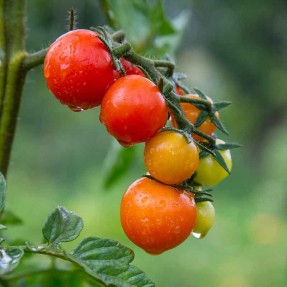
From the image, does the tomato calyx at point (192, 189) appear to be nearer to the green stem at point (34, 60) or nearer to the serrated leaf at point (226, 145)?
the serrated leaf at point (226, 145)

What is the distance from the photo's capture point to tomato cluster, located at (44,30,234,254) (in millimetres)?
802

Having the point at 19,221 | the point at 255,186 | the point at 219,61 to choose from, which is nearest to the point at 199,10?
the point at 219,61

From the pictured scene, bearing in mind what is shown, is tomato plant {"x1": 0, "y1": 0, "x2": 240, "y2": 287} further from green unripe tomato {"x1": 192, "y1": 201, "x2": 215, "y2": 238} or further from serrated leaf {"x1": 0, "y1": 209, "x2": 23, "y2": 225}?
serrated leaf {"x1": 0, "y1": 209, "x2": 23, "y2": 225}

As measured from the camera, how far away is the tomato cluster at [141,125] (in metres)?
0.80

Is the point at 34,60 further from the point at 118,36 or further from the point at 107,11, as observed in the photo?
the point at 107,11

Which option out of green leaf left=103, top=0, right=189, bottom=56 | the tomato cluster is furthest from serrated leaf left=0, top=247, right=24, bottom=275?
green leaf left=103, top=0, right=189, bottom=56

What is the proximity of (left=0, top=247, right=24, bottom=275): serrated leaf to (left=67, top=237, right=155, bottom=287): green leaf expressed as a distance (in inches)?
2.4

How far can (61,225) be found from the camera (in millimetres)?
840

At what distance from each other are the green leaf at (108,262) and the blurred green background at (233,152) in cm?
67

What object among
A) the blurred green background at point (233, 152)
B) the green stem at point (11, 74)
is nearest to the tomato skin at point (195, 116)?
the green stem at point (11, 74)

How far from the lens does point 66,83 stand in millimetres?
812

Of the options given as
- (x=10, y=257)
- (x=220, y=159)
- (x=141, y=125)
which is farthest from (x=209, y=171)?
(x=10, y=257)

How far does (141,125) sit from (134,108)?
22 mm

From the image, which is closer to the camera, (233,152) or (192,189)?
(192,189)
